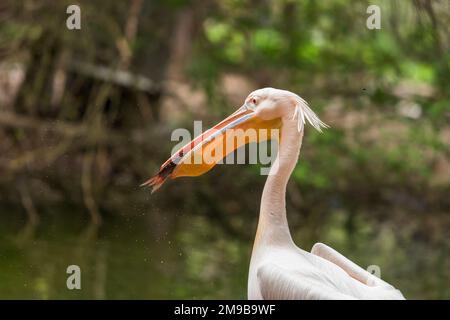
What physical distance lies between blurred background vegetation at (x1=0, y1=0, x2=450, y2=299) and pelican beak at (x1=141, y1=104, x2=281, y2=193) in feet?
14.8

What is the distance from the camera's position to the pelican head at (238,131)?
460cm

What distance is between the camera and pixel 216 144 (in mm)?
4781

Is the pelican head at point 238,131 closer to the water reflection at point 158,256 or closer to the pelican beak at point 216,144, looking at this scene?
the pelican beak at point 216,144

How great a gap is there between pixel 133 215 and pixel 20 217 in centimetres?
131

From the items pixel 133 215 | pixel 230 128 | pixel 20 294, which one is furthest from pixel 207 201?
pixel 230 128

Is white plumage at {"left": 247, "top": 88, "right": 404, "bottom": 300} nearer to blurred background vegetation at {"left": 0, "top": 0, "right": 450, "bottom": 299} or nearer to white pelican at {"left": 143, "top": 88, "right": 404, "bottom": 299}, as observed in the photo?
white pelican at {"left": 143, "top": 88, "right": 404, "bottom": 299}

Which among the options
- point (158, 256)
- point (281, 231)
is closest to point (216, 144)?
point (281, 231)

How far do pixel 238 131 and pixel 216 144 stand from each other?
0.13 metres

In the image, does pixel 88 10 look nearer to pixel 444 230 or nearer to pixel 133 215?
pixel 133 215

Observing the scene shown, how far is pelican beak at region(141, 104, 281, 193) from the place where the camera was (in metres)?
4.73

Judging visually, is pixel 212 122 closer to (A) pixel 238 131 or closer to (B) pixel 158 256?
(B) pixel 158 256

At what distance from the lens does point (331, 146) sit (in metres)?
11.6

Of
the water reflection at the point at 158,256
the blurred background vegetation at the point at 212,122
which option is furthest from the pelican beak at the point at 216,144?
the blurred background vegetation at the point at 212,122

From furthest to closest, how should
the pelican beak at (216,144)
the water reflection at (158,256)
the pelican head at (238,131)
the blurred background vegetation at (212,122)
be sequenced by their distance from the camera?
1. the blurred background vegetation at (212,122)
2. the water reflection at (158,256)
3. the pelican beak at (216,144)
4. the pelican head at (238,131)
